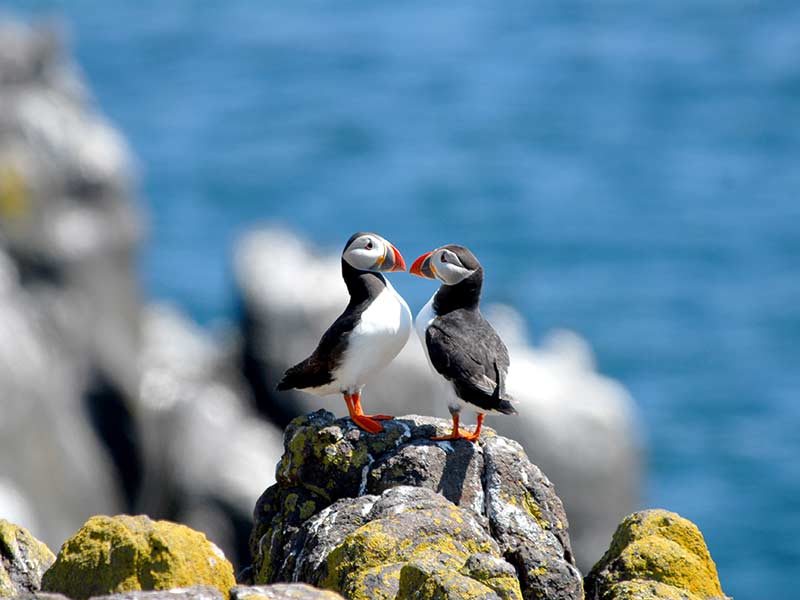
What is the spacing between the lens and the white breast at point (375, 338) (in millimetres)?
9812

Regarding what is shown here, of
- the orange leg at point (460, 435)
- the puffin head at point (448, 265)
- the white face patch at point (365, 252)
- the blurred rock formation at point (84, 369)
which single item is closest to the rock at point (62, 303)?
the blurred rock formation at point (84, 369)

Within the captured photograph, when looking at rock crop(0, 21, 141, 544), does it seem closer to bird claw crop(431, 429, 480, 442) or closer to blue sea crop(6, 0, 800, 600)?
blue sea crop(6, 0, 800, 600)

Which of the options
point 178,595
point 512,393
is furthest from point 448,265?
point 512,393

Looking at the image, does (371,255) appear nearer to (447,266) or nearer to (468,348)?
(447,266)

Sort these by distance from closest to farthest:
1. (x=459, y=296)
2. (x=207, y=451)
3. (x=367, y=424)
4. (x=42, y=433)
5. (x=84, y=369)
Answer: (x=367, y=424) → (x=459, y=296) → (x=42, y=433) → (x=207, y=451) → (x=84, y=369)

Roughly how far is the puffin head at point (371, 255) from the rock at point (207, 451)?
38.5 ft

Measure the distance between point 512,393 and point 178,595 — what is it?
14.4 metres

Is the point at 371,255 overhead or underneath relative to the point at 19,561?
overhead

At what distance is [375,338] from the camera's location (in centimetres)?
981

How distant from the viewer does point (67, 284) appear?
2612 centimetres

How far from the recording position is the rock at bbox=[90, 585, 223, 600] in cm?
685

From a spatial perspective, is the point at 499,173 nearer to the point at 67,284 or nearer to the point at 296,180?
the point at 296,180

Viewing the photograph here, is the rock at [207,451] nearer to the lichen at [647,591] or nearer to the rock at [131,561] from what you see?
the rock at [131,561]

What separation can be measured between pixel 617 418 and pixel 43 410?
898 centimetres
